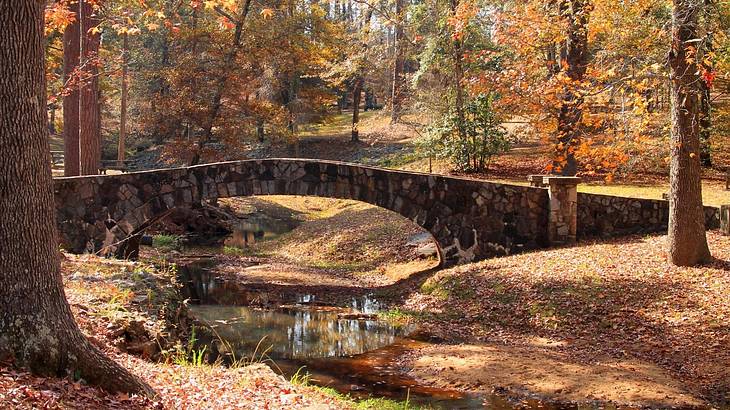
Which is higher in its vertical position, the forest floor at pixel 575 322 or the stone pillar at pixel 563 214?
the stone pillar at pixel 563 214

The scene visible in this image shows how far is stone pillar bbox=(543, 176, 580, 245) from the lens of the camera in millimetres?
16609

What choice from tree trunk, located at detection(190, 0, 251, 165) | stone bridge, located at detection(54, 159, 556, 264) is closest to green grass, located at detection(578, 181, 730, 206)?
stone bridge, located at detection(54, 159, 556, 264)

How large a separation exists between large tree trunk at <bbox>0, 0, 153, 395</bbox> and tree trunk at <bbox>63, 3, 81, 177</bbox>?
12.9 metres

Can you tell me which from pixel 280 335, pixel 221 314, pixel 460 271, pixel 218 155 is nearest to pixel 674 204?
pixel 460 271

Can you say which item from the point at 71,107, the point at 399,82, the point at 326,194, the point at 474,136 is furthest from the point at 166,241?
the point at 399,82

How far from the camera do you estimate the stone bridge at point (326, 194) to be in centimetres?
1708

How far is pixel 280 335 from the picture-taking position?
13.5 metres

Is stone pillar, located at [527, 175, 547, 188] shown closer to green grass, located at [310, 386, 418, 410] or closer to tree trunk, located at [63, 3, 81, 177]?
green grass, located at [310, 386, 418, 410]

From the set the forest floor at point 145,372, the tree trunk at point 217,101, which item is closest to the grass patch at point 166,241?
the tree trunk at point 217,101

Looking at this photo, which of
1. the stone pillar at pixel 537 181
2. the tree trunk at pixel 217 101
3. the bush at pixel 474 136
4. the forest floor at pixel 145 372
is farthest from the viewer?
the tree trunk at pixel 217 101

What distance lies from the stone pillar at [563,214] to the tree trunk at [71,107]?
37.5ft

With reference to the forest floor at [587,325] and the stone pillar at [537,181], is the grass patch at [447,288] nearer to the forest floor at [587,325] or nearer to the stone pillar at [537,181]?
the forest floor at [587,325]

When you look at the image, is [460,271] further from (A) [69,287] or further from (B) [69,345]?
(B) [69,345]

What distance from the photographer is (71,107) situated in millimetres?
18453
